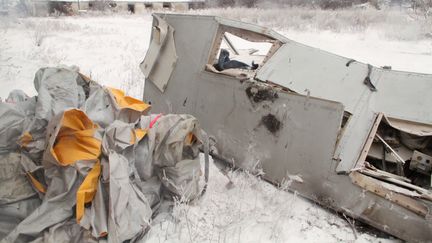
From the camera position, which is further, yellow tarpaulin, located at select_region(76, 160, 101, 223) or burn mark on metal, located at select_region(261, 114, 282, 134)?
burn mark on metal, located at select_region(261, 114, 282, 134)

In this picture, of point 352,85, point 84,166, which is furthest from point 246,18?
point 84,166

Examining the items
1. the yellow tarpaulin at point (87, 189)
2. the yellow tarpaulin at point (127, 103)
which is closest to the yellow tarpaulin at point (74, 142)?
the yellow tarpaulin at point (87, 189)

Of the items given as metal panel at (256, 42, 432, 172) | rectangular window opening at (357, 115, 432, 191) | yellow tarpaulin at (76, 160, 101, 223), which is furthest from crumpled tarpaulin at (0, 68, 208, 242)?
rectangular window opening at (357, 115, 432, 191)

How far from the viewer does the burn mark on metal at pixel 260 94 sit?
10.5ft

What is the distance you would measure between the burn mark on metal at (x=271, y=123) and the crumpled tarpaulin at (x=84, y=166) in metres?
0.67

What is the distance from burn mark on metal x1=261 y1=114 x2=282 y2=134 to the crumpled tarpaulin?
67 cm

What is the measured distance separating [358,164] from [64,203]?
7.82ft

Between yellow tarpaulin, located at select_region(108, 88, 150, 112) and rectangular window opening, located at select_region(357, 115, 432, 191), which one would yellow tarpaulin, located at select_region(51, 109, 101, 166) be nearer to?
yellow tarpaulin, located at select_region(108, 88, 150, 112)

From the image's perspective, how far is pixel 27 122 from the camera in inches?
111

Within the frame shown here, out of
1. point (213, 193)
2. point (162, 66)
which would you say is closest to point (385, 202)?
point (213, 193)

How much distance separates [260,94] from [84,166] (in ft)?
5.65

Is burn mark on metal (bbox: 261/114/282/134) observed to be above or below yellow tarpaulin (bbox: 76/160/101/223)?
above

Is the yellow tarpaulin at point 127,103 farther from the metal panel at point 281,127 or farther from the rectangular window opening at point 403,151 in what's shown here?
the rectangular window opening at point 403,151

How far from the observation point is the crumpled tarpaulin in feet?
7.87
